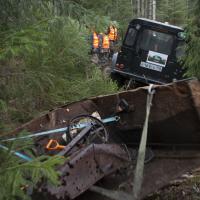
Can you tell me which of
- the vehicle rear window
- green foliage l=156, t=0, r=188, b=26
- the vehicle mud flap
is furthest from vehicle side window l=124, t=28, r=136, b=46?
green foliage l=156, t=0, r=188, b=26

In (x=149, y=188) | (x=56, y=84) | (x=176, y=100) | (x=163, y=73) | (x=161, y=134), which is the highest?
(x=176, y=100)

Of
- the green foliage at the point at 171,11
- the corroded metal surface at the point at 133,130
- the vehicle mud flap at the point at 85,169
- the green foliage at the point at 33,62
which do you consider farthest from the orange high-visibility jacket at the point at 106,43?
the green foliage at the point at 171,11

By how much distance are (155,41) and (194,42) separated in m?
8.98

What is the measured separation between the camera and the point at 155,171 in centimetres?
601

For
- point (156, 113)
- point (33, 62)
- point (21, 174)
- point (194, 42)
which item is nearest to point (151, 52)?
point (33, 62)

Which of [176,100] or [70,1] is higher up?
[70,1]

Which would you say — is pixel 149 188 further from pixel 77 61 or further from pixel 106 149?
pixel 77 61

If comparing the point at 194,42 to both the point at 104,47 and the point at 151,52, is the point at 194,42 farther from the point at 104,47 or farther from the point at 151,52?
the point at 104,47

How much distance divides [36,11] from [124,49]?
36.0 feet

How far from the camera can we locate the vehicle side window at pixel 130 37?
1603 centimetres

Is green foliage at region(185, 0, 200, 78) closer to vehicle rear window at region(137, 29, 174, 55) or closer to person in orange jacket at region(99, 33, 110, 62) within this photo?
vehicle rear window at region(137, 29, 174, 55)

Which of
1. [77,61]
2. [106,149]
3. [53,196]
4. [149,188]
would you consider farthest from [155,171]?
[77,61]

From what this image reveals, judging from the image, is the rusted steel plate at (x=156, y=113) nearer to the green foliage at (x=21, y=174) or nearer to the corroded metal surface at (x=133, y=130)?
the corroded metal surface at (x=133, y=130)

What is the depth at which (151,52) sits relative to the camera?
52.7ft
